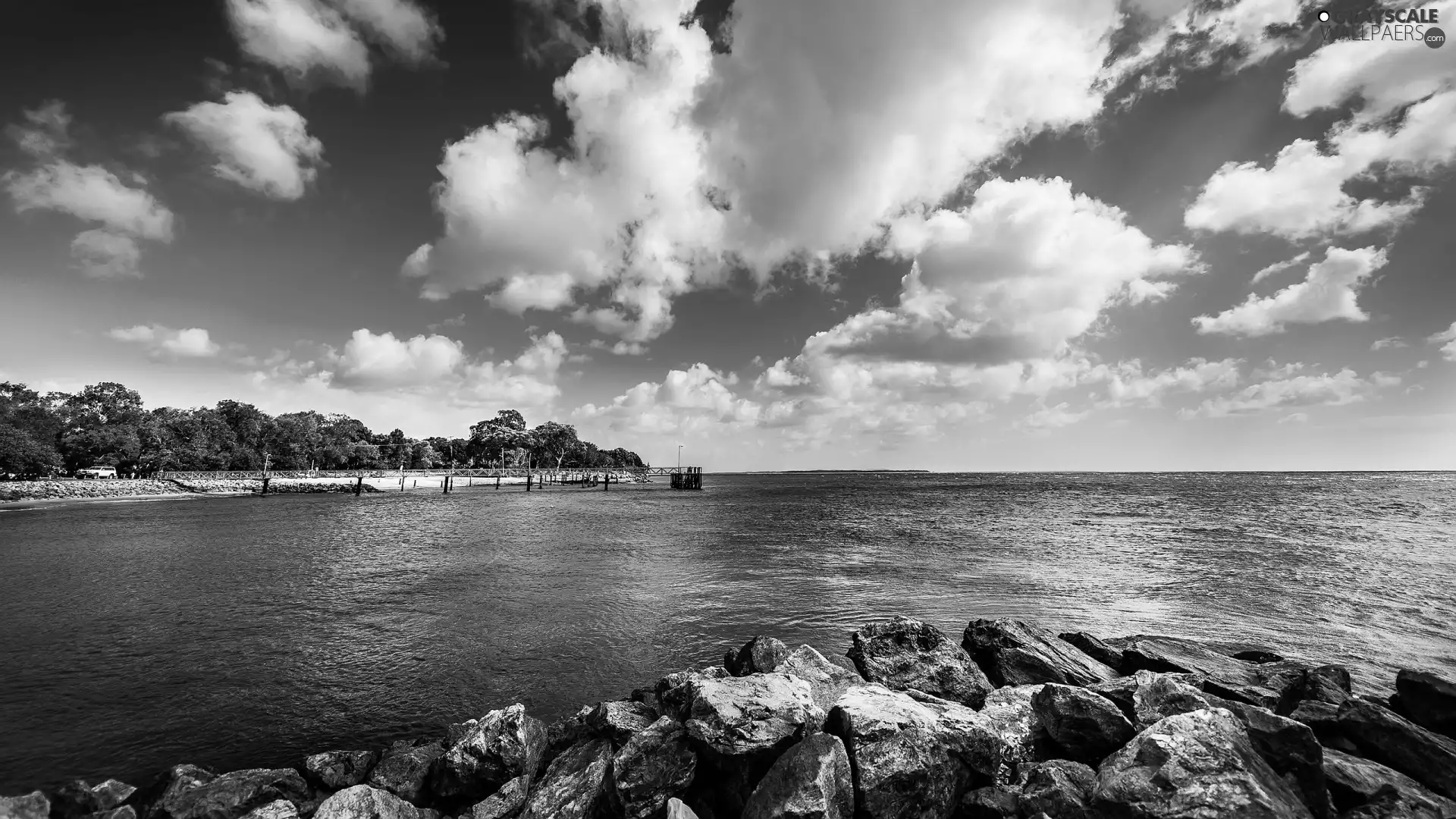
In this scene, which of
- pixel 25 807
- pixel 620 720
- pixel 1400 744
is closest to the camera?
pixel 1400 744

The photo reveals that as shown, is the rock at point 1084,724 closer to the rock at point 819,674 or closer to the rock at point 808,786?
the rock at point 819,674

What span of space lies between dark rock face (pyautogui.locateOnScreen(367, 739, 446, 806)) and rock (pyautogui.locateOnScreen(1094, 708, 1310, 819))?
7236 millimetres

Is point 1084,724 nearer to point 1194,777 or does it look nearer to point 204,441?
point 1194,777

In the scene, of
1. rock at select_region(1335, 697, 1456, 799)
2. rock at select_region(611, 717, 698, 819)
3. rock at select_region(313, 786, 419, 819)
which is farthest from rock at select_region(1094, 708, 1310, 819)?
rock at select_region(313, 786, 419, 819)

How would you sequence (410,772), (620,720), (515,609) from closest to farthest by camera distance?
(620,720) < (410,772) < (515,609)

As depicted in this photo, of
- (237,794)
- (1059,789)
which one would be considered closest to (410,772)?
(237,794)

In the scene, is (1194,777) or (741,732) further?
(741,732)

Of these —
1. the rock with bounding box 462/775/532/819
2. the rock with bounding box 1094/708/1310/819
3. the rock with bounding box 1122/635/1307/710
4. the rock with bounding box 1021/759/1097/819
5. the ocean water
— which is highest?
the rock with bounding box 1094/708/1310/819

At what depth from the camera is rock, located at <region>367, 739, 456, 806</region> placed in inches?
274

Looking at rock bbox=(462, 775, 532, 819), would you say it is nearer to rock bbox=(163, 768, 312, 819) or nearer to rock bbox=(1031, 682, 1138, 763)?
rock bbox=(163, 768, 312, 819)

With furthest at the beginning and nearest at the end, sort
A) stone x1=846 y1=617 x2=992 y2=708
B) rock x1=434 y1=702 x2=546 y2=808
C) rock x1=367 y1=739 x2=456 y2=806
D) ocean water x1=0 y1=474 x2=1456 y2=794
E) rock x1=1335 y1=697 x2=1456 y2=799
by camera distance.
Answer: ocean water x1=0 y1=474 x2=1456 y2=794
stone x1=846 y1=617 x2=992 y2=708
rock x1=367 y1=739 x2=456 y2=806
rock x1=434 y1=702 x2=546 y2=808
rock x1=1335 y1=697 x2=1456 y2=799

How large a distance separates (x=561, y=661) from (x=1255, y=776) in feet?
36.7

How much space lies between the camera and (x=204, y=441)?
350 ft

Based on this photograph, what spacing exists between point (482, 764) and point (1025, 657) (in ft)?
26.7
